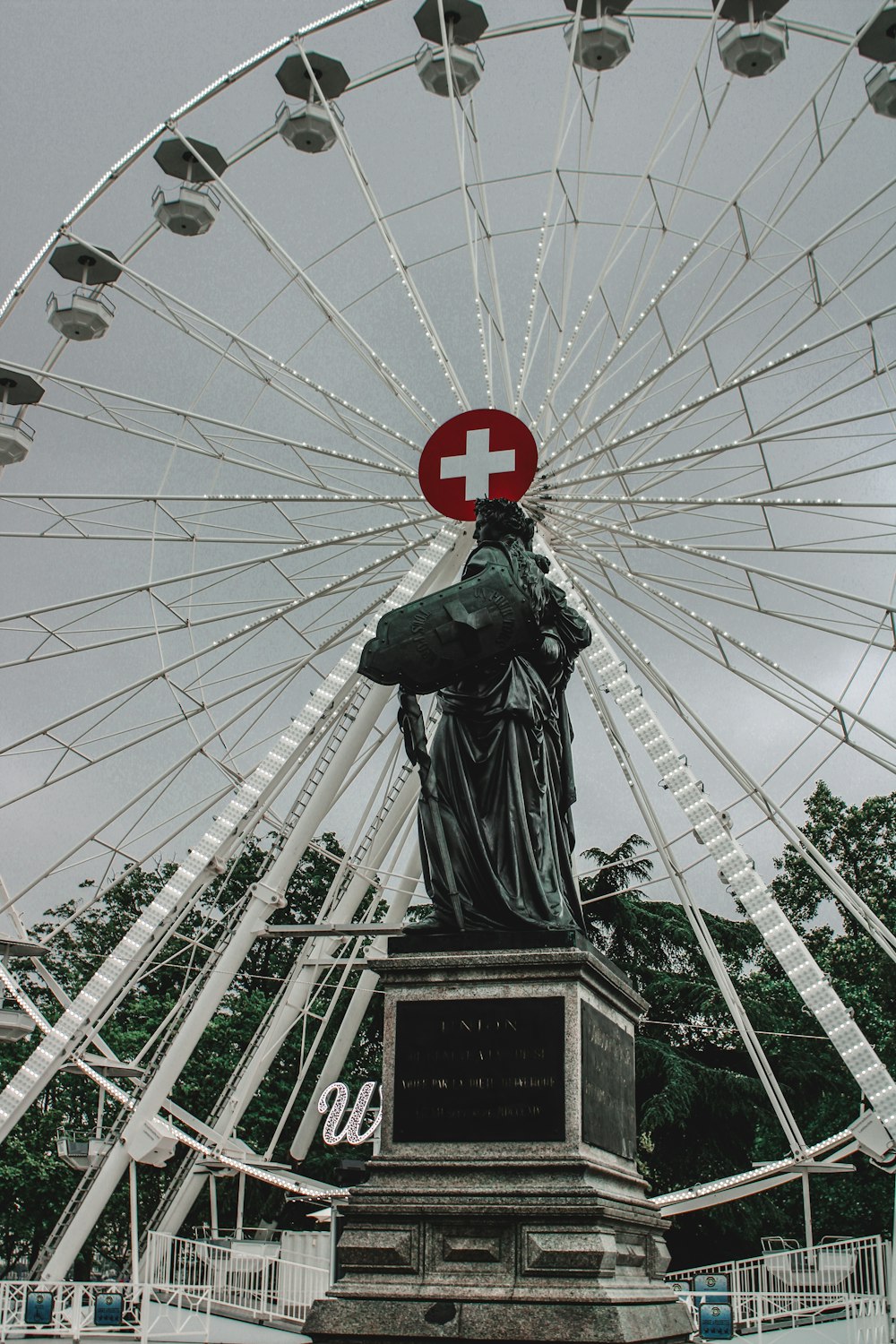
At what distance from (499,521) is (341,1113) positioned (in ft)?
58.2

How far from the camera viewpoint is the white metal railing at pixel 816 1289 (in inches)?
626

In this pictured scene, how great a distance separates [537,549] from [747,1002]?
17139mm

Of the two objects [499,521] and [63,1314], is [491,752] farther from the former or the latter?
[63,1314]

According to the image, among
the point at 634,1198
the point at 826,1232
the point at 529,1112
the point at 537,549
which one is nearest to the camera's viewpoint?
the point at 529,1112

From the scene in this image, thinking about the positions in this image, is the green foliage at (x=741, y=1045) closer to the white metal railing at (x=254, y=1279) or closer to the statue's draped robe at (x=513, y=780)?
the white metal railing at (x=254, y=1279)

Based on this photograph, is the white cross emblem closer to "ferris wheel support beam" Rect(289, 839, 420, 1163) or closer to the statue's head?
the statue's head

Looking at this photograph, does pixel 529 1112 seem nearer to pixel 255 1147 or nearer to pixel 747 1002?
pixel 747 1002

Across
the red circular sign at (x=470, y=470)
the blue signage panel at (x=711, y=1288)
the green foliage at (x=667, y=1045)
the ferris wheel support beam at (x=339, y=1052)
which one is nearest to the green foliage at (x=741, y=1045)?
the green foliage at (x=667, y=1045)

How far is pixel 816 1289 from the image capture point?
20.6m

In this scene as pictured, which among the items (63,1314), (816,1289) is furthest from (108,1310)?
(816,1289)

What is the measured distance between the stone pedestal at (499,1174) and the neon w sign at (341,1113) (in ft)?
54.0

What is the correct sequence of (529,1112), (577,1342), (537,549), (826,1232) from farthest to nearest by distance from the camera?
(826,1232) → (537,549) → (529,1112) → (577,1342)

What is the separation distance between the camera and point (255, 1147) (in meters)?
32.0

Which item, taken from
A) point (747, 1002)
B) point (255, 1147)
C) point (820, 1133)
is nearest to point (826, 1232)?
point (820, 1133)
